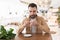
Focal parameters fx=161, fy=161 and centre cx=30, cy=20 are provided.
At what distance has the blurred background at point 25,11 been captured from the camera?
348cm

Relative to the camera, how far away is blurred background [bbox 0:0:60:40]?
137 inches

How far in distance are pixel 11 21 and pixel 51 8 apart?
92cm

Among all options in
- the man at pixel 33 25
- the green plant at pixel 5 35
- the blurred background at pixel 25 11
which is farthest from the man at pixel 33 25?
the blurred background at pixel 25 11

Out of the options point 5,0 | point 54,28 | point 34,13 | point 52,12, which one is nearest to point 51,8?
point 52,12

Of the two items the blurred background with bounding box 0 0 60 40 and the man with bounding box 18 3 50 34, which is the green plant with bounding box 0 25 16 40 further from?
the blurred background with bounding box 0 0 60 40

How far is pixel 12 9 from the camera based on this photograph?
Result: 3.54 meters

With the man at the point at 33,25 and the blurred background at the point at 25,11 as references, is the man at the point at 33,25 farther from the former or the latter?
the blurred background at the point at 25,11

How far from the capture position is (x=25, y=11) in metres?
3.52

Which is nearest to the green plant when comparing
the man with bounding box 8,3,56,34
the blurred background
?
the man with bounding box 8,3,56,34

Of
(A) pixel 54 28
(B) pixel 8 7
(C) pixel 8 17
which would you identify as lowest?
(A) pixel 54 28

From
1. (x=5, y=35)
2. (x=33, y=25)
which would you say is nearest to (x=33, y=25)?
(x=33, y=25)

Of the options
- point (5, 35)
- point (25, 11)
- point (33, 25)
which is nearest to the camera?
point (5, 35)

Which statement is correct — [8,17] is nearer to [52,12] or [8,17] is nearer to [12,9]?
[12,9]

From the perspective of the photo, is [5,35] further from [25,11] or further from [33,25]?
[25,11]
